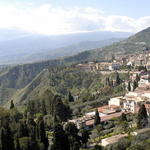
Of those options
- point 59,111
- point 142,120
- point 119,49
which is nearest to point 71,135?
point 142,120

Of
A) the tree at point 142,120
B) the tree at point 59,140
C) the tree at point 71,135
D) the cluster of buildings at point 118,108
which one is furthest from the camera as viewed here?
the cluster of buildings at point 118,108

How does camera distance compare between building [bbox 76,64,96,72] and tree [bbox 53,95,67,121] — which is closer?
tree [bbox 53,95,67,121]

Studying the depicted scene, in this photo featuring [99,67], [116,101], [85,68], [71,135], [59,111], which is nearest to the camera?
[71,135]

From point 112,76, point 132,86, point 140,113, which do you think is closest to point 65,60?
point 112,76

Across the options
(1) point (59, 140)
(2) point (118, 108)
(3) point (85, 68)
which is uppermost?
(3) point (85, 68)

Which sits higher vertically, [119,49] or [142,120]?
[119,49]

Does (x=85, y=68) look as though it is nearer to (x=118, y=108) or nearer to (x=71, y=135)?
(x=118, y=108)

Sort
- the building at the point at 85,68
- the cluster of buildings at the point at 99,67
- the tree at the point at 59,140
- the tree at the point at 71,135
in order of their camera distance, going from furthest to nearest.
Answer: the building at the point at 85,68
the cluster of buildings at the point at 99,67
the tree at the point at 71,135
the tree at the point at 59,140

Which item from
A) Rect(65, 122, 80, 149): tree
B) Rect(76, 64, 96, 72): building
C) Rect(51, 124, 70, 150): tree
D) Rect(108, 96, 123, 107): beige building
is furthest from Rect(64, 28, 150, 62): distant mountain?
Rect(51, 124, 70, 150): tree

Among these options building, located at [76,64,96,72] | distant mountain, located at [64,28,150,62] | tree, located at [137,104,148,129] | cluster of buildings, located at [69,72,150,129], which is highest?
distant mountain, located at [64,28,150,62]

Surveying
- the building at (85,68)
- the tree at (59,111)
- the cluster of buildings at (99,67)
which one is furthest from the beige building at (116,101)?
the building at (85,68)

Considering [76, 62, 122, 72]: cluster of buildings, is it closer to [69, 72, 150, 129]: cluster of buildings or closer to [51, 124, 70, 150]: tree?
[69, 72, 150, 129]: cluster of buildings

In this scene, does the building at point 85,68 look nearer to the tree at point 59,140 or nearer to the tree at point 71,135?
the tree at point 71,135
